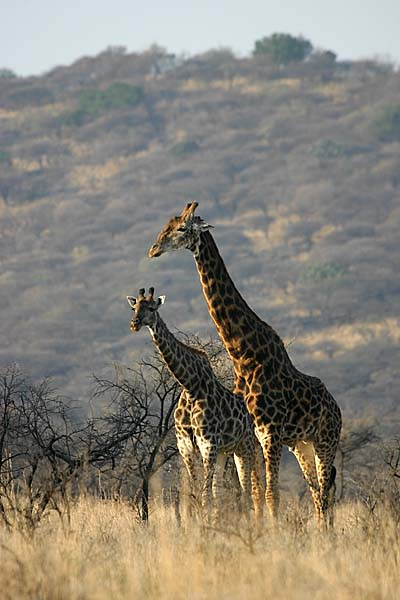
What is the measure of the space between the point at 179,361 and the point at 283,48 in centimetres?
10850

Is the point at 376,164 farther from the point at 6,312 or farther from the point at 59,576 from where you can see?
the point at 59,576

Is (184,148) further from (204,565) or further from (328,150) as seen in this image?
(204,565)

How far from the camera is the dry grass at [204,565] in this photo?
8633 mm

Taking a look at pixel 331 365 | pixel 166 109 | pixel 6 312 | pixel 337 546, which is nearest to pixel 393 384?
pixel 331 365

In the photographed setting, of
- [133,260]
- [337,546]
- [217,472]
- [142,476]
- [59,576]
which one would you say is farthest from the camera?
[133,260]

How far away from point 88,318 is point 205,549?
62095 millimetres

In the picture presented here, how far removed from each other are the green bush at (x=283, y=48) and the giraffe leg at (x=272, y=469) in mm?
107168

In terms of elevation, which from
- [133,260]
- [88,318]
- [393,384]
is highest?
[133,260]

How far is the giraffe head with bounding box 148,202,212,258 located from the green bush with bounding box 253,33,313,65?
350 feet

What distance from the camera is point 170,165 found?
104 m

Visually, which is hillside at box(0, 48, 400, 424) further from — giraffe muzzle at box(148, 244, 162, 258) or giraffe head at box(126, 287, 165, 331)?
giraffe muzzle at box(148, 244, 162, 258)

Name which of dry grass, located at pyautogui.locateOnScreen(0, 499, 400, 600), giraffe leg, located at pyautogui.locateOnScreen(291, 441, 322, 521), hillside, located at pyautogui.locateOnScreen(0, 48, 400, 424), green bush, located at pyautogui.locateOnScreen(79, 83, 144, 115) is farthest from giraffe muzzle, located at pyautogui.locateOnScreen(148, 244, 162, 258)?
green bush, located at pyautogui.locateOnScreen(79, 83, 144, 115)

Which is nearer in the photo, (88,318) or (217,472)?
(217,472)

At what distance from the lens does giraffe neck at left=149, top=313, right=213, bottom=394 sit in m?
13.2
